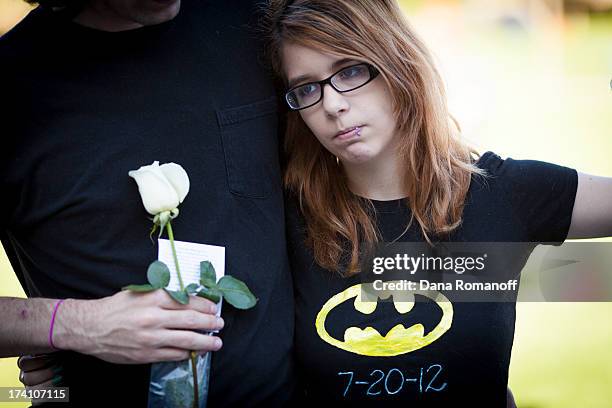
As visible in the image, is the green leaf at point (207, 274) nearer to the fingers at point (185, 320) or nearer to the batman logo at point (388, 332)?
the fingers at point (185, 320)

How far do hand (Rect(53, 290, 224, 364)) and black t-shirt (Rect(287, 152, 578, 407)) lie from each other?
0.36 m

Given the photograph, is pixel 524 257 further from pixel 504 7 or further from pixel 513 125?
pixel 504 7

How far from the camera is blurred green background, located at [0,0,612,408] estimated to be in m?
4.55

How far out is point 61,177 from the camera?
1634 mm

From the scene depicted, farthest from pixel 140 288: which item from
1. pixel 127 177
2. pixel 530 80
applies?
pixel 530 80

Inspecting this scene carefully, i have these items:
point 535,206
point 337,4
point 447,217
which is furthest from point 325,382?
point 337,4

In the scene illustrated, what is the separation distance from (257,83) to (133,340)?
0.74 metres

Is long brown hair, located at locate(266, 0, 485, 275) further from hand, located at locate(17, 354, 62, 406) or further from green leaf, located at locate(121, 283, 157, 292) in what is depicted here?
hand, located at locate(17, 354, 62, 406)

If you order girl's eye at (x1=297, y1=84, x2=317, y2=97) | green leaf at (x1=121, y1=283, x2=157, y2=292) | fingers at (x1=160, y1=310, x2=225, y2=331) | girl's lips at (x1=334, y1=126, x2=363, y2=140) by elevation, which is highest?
girl's eye at (x1=297, y1=84, x2=317, y2=97)

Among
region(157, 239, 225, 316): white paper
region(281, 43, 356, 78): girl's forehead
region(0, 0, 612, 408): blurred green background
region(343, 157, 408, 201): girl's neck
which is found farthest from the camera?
region(0, 0, 612, 408): blurred green background

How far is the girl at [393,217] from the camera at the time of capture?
5.77 ft

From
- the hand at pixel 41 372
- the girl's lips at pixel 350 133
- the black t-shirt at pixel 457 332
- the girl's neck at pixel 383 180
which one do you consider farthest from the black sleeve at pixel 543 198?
the hand at pixel 41 372

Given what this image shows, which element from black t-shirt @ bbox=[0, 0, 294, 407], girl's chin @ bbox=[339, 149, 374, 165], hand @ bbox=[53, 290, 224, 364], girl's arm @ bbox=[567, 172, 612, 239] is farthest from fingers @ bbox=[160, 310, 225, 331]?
girl's arm @ bbox=[567, 172, 612, 239]

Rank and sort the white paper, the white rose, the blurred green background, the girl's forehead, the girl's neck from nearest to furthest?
the white rose → the white paper → the girl's forehead → the girl's neck → the blurred green background
